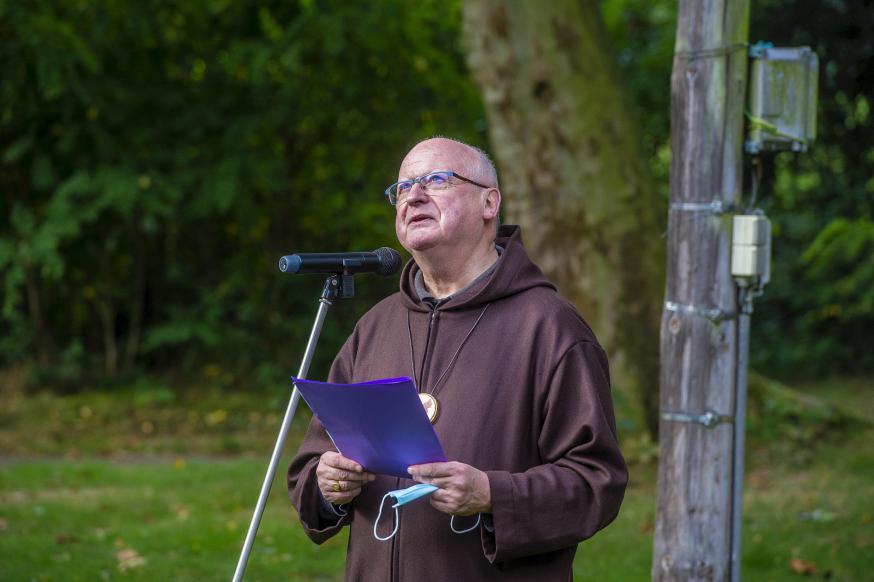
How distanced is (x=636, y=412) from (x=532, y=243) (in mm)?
1599

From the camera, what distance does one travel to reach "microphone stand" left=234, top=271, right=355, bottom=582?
339cm

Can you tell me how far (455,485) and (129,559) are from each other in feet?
14.8

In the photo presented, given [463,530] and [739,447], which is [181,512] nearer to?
[739,447]

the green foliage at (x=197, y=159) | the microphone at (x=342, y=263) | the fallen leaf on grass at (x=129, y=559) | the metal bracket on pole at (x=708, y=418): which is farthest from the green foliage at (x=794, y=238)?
the microphone at (x=342, y=263)

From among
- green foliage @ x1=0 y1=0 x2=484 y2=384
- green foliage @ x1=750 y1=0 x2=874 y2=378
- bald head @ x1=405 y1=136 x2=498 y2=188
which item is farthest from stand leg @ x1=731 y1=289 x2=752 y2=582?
green foliage @ x1=0 y1=0 x2=484 y2=384

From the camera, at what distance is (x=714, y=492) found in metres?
5.54

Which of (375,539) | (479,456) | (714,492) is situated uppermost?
(479,456)

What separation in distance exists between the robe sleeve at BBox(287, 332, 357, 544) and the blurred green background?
5.21m

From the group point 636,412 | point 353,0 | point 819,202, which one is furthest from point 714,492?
point 819,202

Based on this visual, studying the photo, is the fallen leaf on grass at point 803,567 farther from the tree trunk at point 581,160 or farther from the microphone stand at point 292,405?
the microphone stand at point 292,405

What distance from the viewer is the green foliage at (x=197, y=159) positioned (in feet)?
39.6

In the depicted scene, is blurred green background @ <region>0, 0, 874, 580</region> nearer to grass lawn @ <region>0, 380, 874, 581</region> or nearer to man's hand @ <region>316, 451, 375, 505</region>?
grass lawn @ <region>0, 380, 874, 581</region>

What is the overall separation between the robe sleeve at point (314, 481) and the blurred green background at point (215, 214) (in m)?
5.21

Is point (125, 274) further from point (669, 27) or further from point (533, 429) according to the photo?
point (533, 429)
